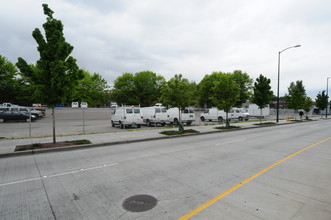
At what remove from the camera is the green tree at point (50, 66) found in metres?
9.41

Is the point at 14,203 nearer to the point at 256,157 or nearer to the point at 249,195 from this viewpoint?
the point at 249,195

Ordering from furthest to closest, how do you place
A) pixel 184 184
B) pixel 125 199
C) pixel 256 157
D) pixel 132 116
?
pixel 132 116 → pixel 256 157 → pixel 184 184 → pixel 125 199

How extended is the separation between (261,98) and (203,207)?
25.5 meters

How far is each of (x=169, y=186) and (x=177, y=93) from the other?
11.4 meters

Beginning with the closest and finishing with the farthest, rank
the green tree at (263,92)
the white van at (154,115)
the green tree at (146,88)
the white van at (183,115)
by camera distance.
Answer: the white van at (154,115) < the white van at (183,115) < the green tree at (263,92) < the green tree at (146,88)

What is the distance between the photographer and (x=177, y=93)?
15625 mm

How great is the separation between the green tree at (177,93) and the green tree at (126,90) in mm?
50847

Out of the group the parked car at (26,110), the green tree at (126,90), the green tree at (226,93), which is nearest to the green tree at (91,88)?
the green tree at (126,90)

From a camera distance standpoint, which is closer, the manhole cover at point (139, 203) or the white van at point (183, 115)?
the manhole cover at point (139, 203)

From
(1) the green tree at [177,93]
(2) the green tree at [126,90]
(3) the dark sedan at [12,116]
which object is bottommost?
(3) the dark sedan at [12,116]

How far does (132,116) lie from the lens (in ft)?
63.1

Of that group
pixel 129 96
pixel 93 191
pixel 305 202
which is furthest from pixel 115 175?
pixel 129 96

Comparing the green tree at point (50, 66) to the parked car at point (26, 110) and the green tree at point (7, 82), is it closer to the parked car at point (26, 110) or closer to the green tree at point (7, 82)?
the parked car at point (26, 110)

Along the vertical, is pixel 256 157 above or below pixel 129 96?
below
